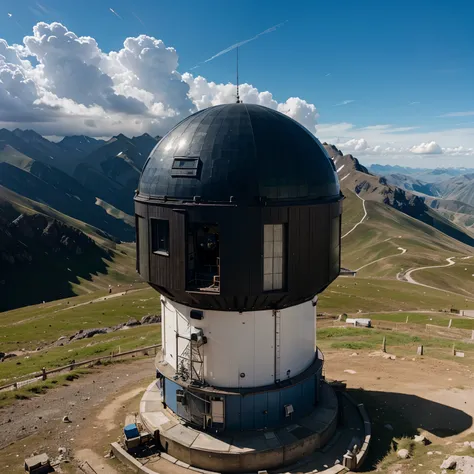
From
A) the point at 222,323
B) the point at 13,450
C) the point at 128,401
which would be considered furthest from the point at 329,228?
the point at 13,450

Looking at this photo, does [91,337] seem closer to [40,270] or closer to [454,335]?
[454,335]

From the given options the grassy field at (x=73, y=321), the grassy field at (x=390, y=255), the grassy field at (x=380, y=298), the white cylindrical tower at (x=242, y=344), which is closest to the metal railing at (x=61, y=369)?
the white cylindrical tower at (x=242, y=344)

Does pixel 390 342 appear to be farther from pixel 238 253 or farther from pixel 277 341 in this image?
pixel 238 253

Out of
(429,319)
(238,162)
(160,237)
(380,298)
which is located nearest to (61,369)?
(160,237)

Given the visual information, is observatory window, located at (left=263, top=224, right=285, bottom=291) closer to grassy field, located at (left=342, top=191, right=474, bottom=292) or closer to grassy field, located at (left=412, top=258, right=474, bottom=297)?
grassy field, located at (left=412, top=258, right=474, bottom=297)

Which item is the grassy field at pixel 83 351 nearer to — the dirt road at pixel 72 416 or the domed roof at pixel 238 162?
the dirt road at pixel 72 416
